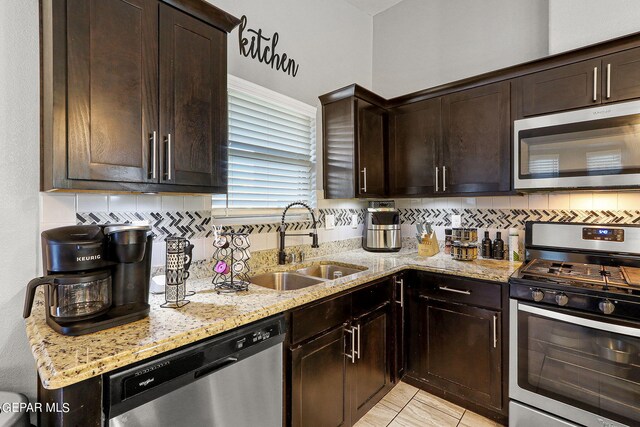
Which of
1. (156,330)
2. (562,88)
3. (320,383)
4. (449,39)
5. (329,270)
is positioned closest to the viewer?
(156,330)

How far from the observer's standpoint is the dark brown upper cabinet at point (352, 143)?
8.24 ft

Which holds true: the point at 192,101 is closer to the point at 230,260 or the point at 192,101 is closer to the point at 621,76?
the point at 230,260

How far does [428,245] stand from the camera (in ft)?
8.70

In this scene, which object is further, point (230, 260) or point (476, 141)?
point (476, 141)

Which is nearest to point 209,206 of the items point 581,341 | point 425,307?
point 425,307

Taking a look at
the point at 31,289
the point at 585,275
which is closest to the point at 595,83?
the point at 585,275

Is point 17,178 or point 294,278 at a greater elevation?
point 17,178

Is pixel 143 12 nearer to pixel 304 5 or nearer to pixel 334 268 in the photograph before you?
pixel 304 5

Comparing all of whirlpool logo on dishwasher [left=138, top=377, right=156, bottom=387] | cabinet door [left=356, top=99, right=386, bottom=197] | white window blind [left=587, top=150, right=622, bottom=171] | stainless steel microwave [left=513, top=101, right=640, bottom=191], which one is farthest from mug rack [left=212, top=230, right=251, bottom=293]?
white window blind [left=587, top=150, right=622, bottom=171]

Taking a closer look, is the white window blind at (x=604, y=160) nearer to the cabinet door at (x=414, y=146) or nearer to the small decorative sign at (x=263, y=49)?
the cabinet door at (x=414, y=146)

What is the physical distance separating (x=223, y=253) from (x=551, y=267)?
6.67 feet

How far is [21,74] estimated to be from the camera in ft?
4.39

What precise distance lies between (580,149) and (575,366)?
121 centimetres

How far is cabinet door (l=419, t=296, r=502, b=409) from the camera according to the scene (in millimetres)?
1929
